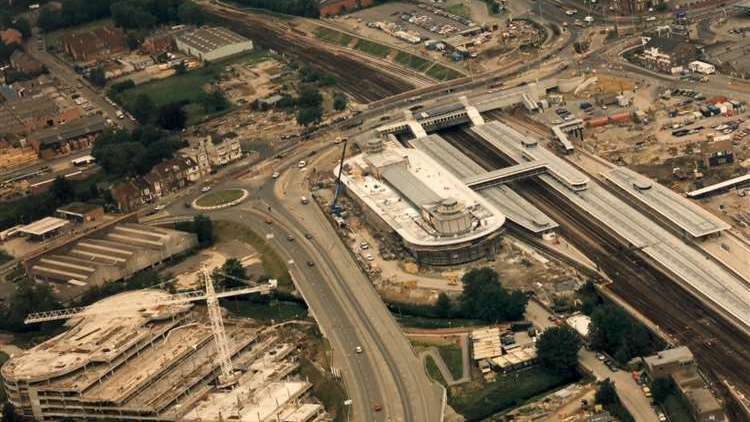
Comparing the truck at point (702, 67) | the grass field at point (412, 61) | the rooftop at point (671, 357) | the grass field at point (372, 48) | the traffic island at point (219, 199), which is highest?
the truck at point (702, 67)

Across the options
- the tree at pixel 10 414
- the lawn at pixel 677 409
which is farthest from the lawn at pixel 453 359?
the tree at pixel 10 414

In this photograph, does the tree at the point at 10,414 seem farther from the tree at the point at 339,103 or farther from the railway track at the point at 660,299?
the tree at the point at 339,103

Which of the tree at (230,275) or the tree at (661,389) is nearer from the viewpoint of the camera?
the tree at (661,389)

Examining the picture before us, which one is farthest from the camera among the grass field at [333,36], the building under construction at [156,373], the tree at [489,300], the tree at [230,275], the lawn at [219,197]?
the grass field at [333,36]

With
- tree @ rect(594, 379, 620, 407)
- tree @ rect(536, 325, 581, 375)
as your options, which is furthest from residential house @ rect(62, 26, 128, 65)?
tree @ rect(594, 379, 620, 407)

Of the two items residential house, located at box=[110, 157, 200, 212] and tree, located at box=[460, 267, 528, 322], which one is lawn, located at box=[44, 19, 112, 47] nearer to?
residential house, located at box=[110, 157, 200, 212]

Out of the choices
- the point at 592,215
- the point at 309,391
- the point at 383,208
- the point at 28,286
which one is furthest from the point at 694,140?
the point at 28,286

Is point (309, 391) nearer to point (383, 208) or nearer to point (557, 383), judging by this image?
point (557, 383)
